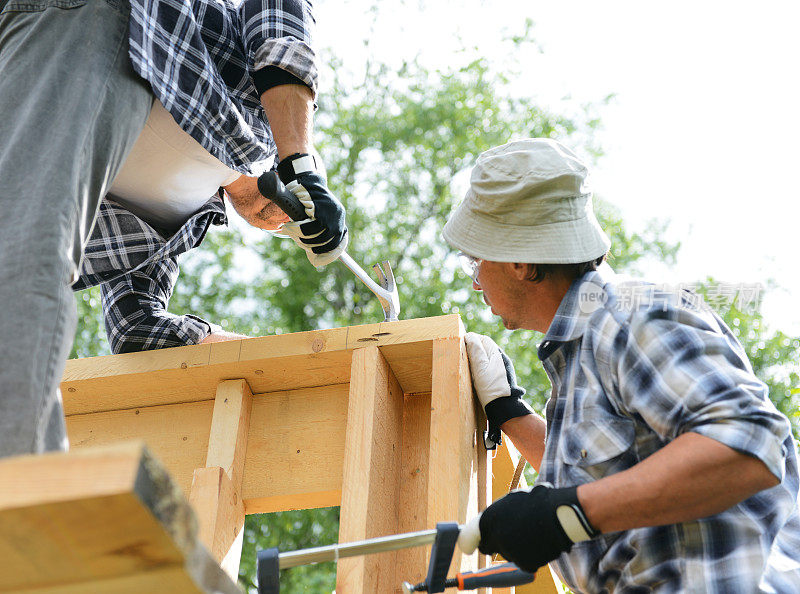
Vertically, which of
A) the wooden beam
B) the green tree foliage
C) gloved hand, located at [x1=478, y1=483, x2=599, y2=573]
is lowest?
the green tree foliage

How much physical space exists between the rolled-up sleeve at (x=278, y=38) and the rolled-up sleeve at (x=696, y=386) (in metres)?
1.17

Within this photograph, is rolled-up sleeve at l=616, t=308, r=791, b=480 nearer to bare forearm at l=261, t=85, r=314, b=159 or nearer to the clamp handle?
the clamp handle

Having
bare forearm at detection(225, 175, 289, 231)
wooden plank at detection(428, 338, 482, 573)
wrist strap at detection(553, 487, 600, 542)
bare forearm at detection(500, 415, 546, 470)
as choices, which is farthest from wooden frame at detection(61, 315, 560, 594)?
bare forearm at detection(225, 175, 289, 231)

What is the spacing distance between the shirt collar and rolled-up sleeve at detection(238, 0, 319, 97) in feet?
3.16

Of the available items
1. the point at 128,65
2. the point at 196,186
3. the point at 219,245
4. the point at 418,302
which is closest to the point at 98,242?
the point at 196,186

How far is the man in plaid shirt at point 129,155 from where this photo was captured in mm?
1316

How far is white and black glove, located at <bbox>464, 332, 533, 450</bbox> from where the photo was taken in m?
2.42

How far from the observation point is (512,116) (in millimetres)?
13195

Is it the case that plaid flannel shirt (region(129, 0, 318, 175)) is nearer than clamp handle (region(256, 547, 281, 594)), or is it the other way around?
clamp handle (region(256, 547, 281, 594))

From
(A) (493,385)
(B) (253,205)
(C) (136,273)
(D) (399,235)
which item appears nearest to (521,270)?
(A) (493,385)

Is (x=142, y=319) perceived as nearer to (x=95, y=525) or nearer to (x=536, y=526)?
(x=536, y=526)

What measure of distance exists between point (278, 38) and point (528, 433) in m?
1.36

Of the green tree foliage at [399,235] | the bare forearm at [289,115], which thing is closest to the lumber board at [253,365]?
the bare forearm at [289,115]

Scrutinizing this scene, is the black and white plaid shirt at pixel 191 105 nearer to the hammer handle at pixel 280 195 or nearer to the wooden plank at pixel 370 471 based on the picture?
the hammer handle at pixel 280 195
